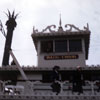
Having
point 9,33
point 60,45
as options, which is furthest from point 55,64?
point 9,33

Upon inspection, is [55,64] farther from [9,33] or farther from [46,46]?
[9,33]

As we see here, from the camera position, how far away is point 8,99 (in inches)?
563

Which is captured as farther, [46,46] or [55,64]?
[46,46]

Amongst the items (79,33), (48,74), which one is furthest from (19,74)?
(79,33)

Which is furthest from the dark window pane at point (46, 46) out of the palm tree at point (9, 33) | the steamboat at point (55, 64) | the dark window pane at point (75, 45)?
the palm tree at point (9, 33)

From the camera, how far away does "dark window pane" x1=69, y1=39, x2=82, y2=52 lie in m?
22.7

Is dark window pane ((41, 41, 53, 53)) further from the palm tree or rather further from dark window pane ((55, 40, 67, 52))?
the palm tree

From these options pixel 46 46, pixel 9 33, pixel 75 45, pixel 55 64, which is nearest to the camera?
pixel 55 64

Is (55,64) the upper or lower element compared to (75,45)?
lower

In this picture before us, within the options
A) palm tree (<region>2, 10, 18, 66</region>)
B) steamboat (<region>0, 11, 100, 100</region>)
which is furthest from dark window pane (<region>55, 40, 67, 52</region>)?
palm tree (<region>2, 10, 18, 66</region>)

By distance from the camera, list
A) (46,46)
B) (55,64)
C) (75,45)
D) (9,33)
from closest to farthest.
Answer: (55,64) < (75,45) < (46,46) < (9,33)

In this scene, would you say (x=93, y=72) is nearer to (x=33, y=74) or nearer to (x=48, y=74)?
(x=48, y=74)

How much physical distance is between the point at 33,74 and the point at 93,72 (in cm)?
503

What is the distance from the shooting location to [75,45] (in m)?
22.9
